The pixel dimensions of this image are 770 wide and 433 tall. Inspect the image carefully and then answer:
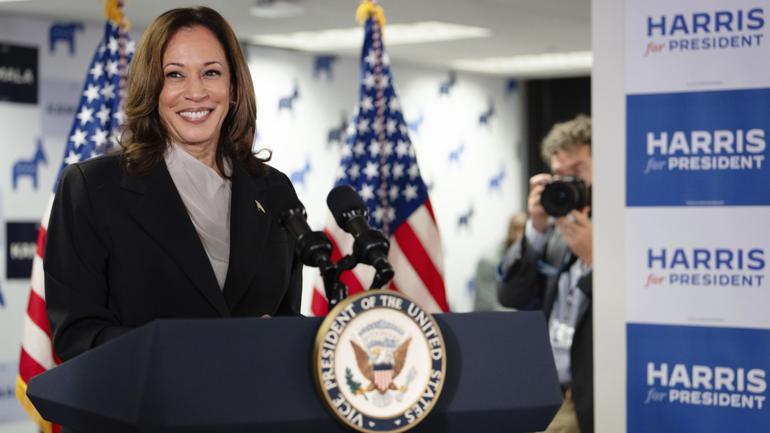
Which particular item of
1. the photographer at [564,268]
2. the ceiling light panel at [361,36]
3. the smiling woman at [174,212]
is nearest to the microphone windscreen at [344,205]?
the smiling woman at [174,212]

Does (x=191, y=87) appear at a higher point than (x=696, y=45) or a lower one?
lower

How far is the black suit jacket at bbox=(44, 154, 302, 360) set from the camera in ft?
Result: 4.93

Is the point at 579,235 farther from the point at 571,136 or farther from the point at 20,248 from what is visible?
the point at 20,248

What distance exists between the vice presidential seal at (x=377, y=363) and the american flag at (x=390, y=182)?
2315 mm

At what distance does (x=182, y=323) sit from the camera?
3.66 feet

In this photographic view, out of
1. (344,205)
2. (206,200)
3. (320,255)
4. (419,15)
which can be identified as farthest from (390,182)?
(419,15)

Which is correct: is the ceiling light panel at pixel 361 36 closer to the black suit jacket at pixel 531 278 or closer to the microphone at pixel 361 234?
the black suit jacket at pixel 531 278

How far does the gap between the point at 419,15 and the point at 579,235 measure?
338 cm

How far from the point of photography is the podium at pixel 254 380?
1.10m

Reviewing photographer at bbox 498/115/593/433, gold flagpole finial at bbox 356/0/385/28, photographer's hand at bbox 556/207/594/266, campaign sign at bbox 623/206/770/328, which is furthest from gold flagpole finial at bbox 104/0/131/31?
campaign sign at bbox 623/206/770/328

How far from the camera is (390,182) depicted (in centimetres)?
A: 357

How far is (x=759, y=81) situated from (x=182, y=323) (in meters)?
1.86

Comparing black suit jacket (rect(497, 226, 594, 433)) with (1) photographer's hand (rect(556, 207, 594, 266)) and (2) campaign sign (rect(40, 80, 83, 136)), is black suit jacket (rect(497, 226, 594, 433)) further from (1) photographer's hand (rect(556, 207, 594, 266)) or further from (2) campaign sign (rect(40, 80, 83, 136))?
(2) campaign sign (rect(40, 80, 83, 136))

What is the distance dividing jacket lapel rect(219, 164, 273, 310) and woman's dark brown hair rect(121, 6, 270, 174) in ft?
0.27
